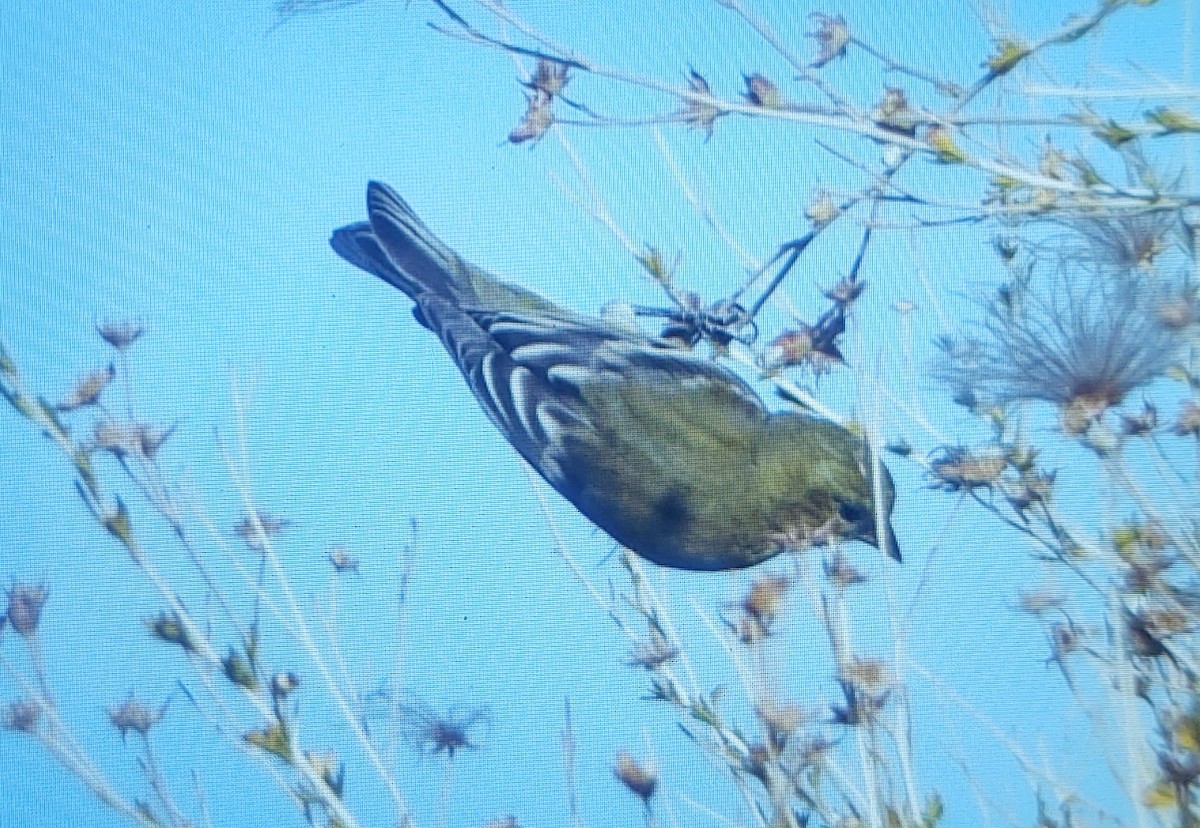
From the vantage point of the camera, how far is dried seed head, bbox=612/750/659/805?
0.96m

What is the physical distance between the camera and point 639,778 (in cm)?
96

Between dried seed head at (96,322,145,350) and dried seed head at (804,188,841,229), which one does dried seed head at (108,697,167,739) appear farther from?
dried seed head at (804,188,841,229)

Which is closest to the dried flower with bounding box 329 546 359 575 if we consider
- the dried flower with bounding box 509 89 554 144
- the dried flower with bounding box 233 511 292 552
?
the dried flower with bounding box 233 511 292 552

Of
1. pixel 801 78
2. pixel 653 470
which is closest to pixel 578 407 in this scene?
pixel 653 470

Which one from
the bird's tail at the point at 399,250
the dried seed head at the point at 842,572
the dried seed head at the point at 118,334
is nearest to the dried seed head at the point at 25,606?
the dried seed head at the point at 118,334

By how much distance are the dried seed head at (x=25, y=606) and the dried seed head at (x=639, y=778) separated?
1.52ft

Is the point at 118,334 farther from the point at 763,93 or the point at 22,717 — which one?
the point at 763,93

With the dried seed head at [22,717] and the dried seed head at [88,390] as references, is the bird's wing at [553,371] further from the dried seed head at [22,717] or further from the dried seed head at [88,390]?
the dried seed head at [22,717]

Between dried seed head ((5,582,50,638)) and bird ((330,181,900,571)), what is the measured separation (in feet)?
1.17

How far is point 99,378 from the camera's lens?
994 millimetres

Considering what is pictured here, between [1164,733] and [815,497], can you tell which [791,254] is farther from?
[1164,733]

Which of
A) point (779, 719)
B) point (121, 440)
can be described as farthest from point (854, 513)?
point (121, 440)

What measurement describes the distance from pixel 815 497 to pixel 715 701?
0.58ft

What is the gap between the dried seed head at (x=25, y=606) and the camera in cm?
99
